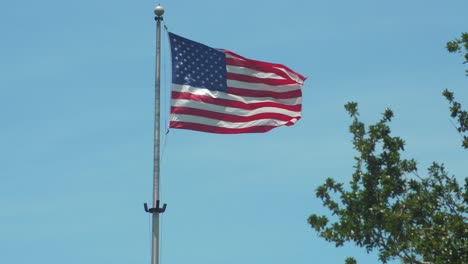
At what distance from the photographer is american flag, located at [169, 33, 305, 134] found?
23.3m

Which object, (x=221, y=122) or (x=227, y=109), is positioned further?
(x=227, y=109)

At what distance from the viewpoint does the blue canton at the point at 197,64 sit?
78.2ft

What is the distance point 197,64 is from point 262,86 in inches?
75.6

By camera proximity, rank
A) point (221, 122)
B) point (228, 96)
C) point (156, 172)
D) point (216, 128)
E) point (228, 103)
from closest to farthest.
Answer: point (156, 172) < point (216, 128) < point (221, 122) < point (228, 103) < point (228, 96)

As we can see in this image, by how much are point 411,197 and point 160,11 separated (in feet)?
38.2

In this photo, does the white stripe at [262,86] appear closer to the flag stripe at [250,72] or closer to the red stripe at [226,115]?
the flag stripe at [250,72]

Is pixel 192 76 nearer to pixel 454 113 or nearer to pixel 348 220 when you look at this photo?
pixel 348 220

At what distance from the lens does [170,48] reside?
78.6ft

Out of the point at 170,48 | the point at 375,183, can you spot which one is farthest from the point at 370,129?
the point at 170,48

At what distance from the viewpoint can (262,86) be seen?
24969 millimetres

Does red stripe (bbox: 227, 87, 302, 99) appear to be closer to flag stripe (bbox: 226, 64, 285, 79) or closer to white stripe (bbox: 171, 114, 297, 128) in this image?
flag stripe (bbox: 226, 64, 285, 79)

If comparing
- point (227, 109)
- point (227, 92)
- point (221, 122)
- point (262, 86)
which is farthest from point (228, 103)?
point (262, 86)

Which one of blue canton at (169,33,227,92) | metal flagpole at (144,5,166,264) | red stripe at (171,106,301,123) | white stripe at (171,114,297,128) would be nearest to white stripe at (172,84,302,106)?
blue canton at (169,33,227,92)

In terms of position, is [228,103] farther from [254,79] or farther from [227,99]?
[254,79]
